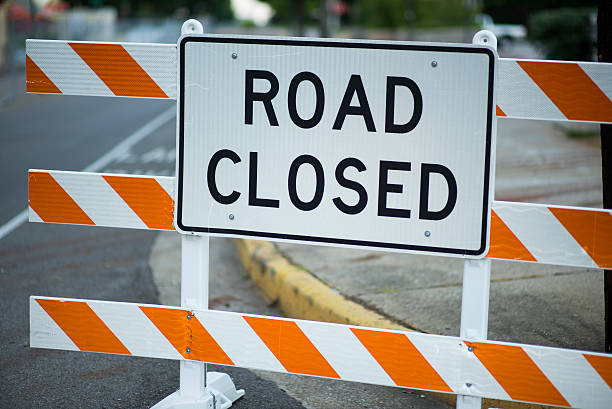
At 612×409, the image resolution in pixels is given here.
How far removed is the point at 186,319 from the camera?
3.36 meters

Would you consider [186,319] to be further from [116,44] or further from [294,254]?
[294,254]

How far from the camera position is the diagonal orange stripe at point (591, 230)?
114 inches

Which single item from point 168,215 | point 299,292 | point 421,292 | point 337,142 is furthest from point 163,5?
point 337,142

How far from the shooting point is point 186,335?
338cm

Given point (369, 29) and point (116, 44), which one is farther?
point (369, 29)

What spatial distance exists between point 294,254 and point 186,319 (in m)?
2.97

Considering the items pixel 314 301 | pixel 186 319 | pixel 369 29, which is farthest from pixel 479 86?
pixel 369 29

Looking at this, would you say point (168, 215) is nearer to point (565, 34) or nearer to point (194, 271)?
point (194, 271)

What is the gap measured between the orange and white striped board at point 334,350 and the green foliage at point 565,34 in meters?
18.4

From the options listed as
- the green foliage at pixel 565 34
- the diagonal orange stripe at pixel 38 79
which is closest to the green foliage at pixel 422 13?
the green foliage at pixel 565 34

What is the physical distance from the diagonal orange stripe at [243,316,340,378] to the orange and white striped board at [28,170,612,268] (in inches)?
23.8

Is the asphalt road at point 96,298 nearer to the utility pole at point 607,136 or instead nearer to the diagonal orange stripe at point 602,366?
the utility pole at point 607,136

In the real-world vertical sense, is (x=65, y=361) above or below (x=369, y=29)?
below

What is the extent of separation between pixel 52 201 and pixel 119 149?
10386 mm
